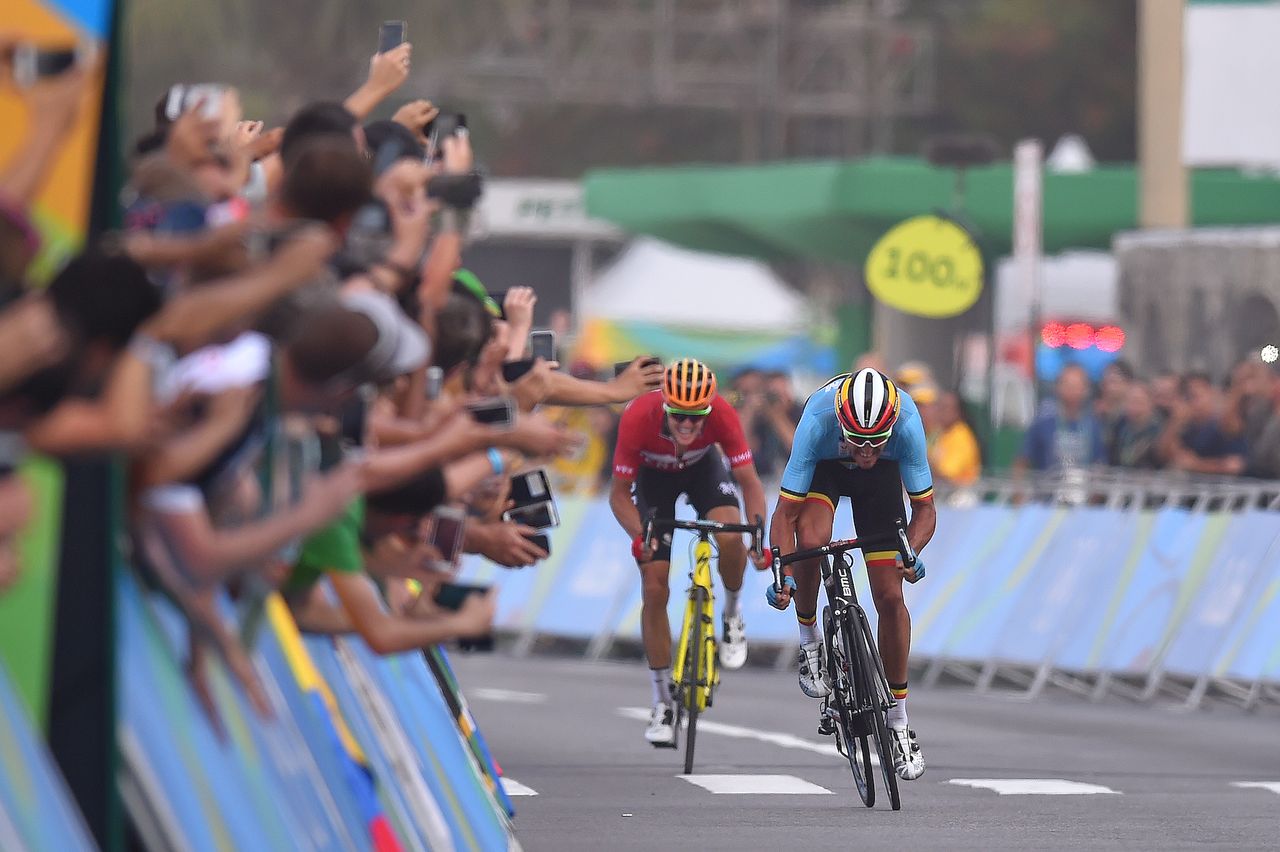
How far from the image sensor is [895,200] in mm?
36438

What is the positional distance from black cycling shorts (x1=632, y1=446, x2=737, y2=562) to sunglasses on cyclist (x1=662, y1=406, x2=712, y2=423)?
0.74 metres

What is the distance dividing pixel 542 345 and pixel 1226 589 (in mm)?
8838

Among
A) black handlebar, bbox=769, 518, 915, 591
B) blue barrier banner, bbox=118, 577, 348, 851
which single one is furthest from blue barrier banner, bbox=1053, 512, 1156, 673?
blue barrier banner, bbox=118, 577, 348, 851

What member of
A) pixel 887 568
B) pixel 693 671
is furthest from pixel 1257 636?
pixel 887 568

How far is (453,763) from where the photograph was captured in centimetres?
962

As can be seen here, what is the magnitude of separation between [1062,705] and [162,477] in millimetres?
14278

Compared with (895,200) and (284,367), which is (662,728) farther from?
(895,200)

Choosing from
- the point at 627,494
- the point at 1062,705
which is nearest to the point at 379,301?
the point at 627,494

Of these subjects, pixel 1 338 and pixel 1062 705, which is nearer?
pixel 1 338

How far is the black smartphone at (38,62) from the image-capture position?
6.09m

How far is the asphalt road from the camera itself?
12.3 m

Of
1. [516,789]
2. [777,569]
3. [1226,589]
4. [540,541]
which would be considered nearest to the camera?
[540,541]

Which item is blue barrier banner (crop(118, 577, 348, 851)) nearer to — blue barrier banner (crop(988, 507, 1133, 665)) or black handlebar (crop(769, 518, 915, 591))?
black handlebar (crop(769, 518, 915, 591))

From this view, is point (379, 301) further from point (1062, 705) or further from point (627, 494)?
point (1062, 705)
